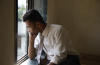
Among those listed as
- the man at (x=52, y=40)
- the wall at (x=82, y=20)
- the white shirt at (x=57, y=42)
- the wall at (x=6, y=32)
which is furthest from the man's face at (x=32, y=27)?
the wall at (x=82, y=20)

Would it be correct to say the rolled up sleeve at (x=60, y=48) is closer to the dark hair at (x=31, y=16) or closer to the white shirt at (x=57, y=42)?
the white shirt at (x=57, y=42)

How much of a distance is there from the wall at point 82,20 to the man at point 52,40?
104cm

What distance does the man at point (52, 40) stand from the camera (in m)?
1.11

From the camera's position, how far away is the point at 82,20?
2.40 meters

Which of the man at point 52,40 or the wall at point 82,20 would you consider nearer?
the man at point 52,40

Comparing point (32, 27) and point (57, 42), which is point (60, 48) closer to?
point (57, 42)

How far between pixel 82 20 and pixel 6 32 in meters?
1.96

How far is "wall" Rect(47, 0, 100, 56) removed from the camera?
232cm

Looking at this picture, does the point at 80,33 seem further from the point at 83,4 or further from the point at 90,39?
the point at 83,4

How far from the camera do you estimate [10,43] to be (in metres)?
0.95

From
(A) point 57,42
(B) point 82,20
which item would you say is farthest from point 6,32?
(B) point 82,20

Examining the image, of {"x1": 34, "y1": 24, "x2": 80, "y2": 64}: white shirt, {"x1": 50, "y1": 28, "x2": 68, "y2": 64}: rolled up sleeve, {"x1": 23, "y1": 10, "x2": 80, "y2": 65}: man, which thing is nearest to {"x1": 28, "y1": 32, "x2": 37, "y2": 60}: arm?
{"x1": 23, "y1": 10, "x2": 80, "y2": 65}: man

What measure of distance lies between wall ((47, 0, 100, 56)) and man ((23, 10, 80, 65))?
104 centimetres

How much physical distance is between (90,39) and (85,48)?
0.27 meters
